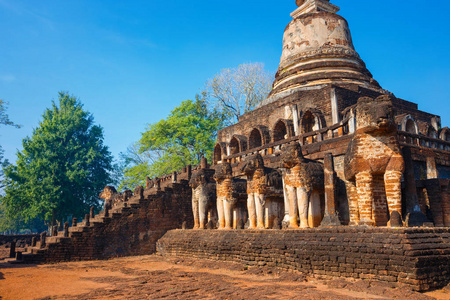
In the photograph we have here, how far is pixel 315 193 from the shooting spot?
11.4 metres

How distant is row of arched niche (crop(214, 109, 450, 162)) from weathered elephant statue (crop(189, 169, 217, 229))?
15.9ft

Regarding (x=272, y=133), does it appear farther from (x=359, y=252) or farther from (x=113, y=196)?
(x=359, y=252)

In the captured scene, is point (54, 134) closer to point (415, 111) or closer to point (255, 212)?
point (255, 212)

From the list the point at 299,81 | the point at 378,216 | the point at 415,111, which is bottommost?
the point at 378,216

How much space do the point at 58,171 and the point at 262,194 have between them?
21.9m

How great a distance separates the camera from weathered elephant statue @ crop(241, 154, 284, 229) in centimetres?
1251

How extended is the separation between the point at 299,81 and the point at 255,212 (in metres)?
10.1

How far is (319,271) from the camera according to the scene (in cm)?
895

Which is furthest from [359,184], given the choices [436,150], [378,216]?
[436,150]

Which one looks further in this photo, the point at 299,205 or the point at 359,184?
the point at 299,205

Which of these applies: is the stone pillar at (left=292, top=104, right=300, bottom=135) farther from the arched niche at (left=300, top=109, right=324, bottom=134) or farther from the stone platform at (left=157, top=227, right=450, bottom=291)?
the stone platform at (left=157, top=227, right=450, bottom=291)

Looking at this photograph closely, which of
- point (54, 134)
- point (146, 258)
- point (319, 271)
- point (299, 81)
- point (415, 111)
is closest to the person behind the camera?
point (319, 271)

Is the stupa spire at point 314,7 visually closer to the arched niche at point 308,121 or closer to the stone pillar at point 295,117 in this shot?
the stone pillar at point 295,117

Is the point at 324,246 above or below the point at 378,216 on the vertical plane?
below
